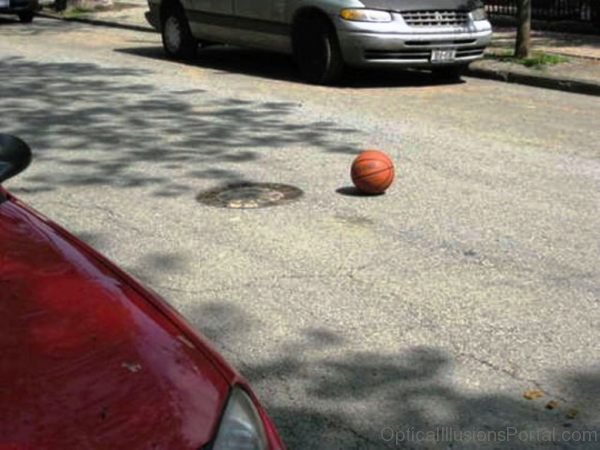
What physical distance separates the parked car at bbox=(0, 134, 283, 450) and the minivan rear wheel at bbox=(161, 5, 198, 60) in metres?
11.8

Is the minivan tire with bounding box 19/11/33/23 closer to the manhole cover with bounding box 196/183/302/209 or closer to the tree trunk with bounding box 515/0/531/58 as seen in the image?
the tree trunk with bounding box 515/0/531/58

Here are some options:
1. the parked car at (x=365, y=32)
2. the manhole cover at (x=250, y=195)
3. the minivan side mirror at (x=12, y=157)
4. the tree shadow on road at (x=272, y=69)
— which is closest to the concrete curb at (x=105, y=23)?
the tree shadow on road at (x=272, y=69)

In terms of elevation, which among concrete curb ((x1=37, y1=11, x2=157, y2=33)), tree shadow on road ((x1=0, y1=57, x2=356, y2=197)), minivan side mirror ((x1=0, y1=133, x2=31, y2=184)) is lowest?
tree shadow on road ((x1=0, y1=57, x2=356, y2=197))

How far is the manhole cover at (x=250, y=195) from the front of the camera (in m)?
6.70

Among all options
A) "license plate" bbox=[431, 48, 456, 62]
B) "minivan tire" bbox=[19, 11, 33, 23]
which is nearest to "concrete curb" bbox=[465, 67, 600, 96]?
"license plate" bbox=[431, 48, 456, 62]

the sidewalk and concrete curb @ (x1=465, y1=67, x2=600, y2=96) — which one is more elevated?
the sidewalk

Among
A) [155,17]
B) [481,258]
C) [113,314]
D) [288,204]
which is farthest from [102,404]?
[155,17]

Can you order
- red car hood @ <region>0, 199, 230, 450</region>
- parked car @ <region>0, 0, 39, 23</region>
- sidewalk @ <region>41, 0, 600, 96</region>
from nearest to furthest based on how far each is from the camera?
red car hood @ <region>0, 199, 230, 450</region>
sidewalk @ <region>41, 0, 600, 96</region>
parked car @ <region>0, 0, 39, 23</region>

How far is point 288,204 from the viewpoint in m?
6.69

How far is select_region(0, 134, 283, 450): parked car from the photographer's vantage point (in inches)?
80.1

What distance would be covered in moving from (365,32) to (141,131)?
11.4 ft

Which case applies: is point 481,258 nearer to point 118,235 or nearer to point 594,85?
point 118,235

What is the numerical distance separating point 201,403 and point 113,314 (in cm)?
43

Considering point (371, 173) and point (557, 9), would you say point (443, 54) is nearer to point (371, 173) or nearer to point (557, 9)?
point (371, 173)
